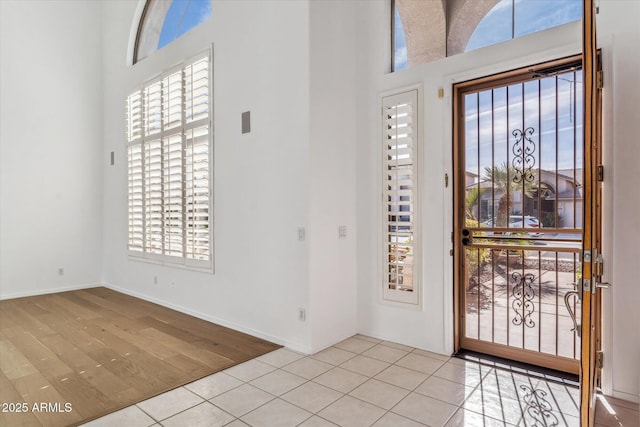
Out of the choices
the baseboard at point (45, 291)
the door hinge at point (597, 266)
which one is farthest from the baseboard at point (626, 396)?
the baseboard at point (45, 291)

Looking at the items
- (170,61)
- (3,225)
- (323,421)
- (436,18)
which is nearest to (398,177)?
(436,18)

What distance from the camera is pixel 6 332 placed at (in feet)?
13.0

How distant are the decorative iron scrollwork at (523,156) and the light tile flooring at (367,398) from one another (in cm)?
155

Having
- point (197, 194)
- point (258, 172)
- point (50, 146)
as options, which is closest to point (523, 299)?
point (258, 172)

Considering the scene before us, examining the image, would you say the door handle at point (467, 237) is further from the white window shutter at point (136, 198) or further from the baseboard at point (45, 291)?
the baseboard at point (45, 291)

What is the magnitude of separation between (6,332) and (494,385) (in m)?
4.82

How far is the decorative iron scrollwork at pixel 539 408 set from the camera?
86.7 inches

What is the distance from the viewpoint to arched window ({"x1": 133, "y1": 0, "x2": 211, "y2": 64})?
189 inches

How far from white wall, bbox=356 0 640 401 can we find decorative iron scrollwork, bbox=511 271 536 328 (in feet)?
1.66

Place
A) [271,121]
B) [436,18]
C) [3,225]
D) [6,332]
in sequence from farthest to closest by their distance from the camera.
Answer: [3,225] → [6,332] → [271,121] → [436,18]

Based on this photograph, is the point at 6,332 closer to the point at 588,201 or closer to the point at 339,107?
the point at 339,107

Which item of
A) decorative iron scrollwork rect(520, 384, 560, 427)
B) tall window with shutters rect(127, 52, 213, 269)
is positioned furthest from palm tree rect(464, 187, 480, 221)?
tall window with shutters rect(127, 52, 213, 269)

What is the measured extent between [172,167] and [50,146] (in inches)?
103

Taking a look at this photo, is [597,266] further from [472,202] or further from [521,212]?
[472,202]
